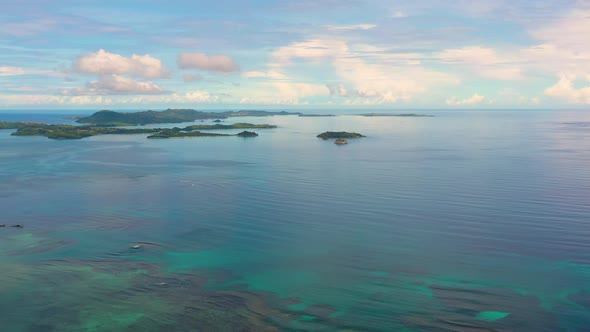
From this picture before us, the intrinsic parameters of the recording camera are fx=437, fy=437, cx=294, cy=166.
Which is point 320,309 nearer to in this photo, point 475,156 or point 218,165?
point 218,165

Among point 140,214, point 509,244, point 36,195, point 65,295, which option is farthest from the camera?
point 36,195

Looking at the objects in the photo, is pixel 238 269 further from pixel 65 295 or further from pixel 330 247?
pixel 65 295

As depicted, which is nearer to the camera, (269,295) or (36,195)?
(269,295)

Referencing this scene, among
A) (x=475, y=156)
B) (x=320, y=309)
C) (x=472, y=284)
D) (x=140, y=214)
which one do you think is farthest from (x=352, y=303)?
(x=475, y=156)

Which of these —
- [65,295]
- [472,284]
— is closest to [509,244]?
[472,284]

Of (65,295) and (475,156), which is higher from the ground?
(475,156)

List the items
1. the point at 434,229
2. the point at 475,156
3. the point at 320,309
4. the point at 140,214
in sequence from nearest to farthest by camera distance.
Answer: the point at 320,309 < the point at 434,229 < the point at 140,214 < the point at 475,156
